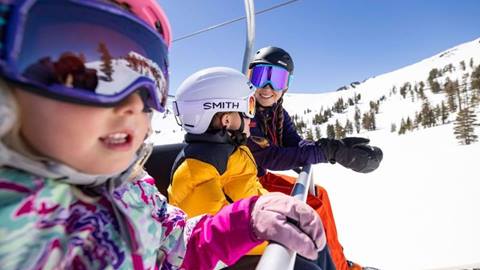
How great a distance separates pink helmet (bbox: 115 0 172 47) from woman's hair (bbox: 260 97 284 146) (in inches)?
68.4

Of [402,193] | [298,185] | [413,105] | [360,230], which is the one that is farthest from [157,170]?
[413,105]

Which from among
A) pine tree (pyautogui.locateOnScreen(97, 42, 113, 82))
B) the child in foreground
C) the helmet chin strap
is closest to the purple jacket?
the helmet chin strap

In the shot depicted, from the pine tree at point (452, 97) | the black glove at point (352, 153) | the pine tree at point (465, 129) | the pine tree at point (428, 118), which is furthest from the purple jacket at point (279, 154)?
the pine tree at point (452, 97)

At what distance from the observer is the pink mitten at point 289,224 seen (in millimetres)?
706

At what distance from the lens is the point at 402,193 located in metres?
4.18

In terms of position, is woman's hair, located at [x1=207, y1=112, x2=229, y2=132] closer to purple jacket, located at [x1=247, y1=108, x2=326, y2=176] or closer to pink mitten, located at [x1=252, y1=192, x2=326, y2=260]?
purple jacket, located at [x1=247, y1=108, x2=326, y2=176]

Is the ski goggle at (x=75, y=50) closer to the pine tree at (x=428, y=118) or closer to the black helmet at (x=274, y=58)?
the black helmet at (x=274, y=58)

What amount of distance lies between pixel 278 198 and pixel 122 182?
0.40 meters

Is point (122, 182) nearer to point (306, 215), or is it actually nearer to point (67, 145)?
point (67, 145)

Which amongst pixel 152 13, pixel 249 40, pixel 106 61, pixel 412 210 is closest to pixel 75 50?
pixel 106 61

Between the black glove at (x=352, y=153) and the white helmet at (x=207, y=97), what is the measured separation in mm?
728

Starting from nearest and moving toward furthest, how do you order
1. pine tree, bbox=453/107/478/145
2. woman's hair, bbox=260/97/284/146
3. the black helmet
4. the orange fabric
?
the orange fabric < woman's hair, bbox=260/97/284/146 < the black helmet < pine tree, bbox=453/107/478/145

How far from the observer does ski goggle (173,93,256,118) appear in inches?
62.4

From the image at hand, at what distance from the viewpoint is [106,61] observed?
479 millimetres
